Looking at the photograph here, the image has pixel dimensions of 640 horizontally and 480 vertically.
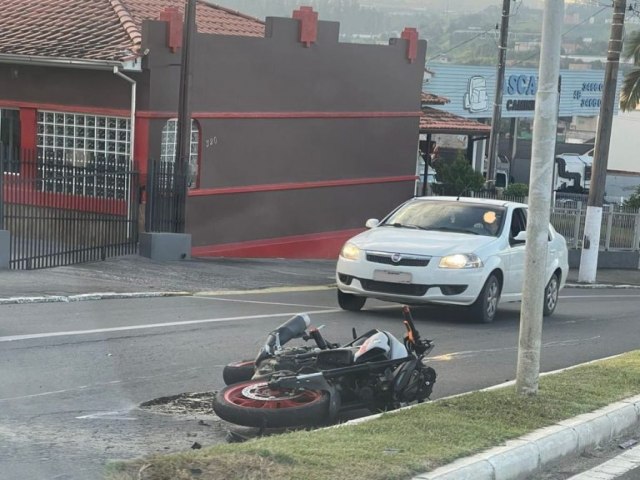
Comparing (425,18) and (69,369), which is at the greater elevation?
(425,18)

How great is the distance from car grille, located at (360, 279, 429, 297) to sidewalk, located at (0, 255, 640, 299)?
3.50 meters

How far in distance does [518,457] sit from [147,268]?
1214cm

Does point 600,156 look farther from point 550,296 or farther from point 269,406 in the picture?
point 269,406

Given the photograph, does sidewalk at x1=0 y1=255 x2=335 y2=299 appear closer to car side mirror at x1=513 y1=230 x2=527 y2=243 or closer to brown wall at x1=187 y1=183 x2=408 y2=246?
brown wall at x1=187 y1=183 x2=408 y2=246

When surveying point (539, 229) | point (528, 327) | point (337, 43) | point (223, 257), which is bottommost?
point (223, 257)

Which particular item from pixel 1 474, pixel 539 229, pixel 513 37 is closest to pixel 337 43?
pixel 539 229

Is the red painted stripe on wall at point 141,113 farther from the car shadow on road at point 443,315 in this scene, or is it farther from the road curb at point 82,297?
the car shadow on road at point 443,315

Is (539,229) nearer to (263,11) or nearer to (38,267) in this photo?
(38,267)

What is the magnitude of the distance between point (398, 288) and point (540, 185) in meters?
5.56

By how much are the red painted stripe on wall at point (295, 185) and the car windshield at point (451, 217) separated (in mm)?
8146

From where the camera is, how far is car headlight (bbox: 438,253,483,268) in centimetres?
1399

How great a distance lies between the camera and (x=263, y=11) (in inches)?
1676

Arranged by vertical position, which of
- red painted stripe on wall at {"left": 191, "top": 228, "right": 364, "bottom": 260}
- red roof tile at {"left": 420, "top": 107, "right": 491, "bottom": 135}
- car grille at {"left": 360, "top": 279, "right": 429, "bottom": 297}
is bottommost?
red painted stripe on wall at {"left": 191, "top": 228, "right": 364, "bottom": 260}

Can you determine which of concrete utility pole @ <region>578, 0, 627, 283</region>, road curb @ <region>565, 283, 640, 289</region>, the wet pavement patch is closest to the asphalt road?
the wet pavement patch
